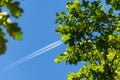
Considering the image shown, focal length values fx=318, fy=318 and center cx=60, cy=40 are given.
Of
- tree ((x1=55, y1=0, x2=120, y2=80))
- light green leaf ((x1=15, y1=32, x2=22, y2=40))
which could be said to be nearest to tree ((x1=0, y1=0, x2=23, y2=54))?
light green leaf ((x1=15, y1=32, x2=22, y2=40))

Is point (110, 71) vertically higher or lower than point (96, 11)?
Result: lower

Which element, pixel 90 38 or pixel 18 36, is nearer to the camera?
pixel 18 36

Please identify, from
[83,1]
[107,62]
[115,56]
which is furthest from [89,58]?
[83,1]

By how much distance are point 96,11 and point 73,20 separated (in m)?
1.64

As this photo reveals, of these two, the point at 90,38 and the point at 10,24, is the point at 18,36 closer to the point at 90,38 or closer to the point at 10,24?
the point at 10,24

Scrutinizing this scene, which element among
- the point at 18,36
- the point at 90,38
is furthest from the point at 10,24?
the point at 90,38

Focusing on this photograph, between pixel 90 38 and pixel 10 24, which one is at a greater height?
pixel 90 38

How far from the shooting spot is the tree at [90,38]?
59.6 feet

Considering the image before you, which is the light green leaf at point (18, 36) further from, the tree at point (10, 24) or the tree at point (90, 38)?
the tree at point (90, 38)

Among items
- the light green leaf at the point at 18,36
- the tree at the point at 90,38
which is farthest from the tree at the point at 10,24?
the tree at the point at 90,38

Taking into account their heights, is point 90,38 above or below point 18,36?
above

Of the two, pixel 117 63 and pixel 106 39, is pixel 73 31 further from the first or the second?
pixel 117 63

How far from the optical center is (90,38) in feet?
64.7

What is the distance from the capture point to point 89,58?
19.0 m
